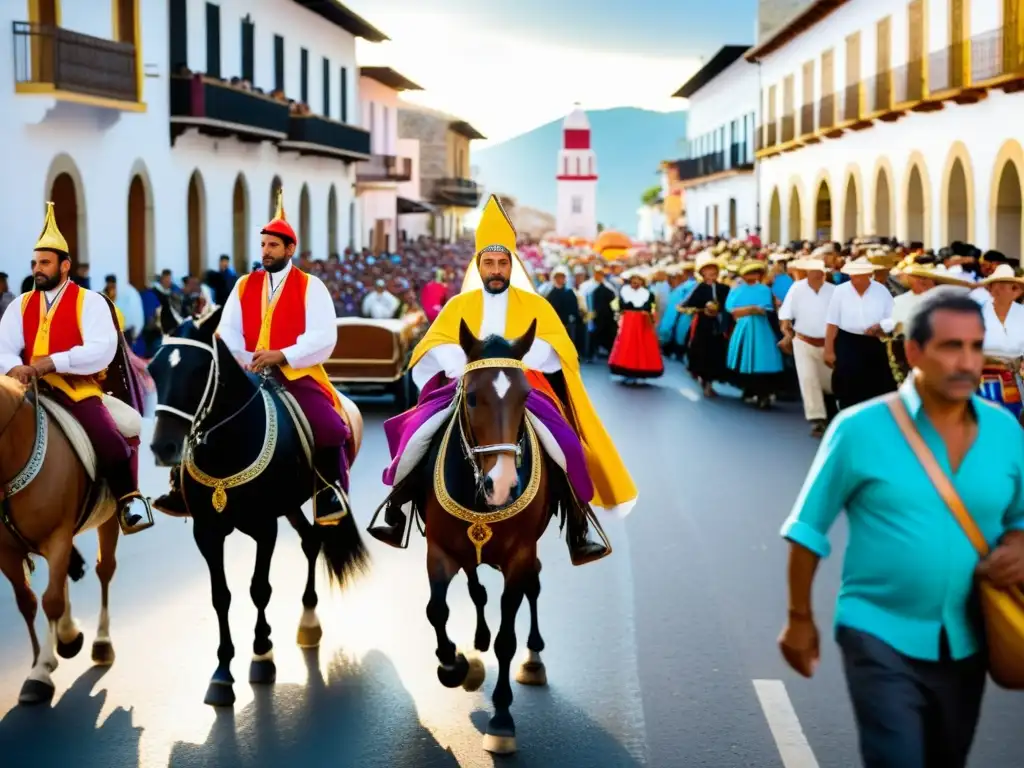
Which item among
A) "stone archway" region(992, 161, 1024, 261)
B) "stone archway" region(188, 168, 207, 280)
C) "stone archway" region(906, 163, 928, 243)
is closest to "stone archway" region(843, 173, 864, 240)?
"stone archway" region(906, 163, 928, 243)

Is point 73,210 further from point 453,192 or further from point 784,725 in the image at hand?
point 453,192

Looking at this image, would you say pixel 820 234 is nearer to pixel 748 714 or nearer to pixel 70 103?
pixel 70 103

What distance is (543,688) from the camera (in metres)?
7.70

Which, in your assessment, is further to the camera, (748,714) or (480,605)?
(480,605)

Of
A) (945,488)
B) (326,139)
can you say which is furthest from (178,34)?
(945,488)

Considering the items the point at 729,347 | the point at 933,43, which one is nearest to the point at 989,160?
the point at 933,43

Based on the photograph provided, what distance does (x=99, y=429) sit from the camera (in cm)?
825

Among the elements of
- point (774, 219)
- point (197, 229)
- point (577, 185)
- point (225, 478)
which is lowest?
point (225, 478)

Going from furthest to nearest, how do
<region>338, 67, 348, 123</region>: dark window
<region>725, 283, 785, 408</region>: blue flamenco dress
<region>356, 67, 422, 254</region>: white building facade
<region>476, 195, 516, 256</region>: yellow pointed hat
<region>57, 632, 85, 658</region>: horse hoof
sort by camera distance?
<region>356, 67, 422, 254</region>: white building facade → <region>338, 67, 348, 123</region>: dark window → <region>725, 283, 785, 408</region>: blue flamenco dress → <region>476, 195, 516, 256</region>: yellow pointed hat → <region>57, 632, 85, 658</region>: horse hoof

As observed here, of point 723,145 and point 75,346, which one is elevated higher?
point 723,145

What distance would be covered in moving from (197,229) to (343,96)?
52.5 ft

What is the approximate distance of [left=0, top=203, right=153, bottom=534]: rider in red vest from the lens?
27.0ft

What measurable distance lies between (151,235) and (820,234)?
22.3m

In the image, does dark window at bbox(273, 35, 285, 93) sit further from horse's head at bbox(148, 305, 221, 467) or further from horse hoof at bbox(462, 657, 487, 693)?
horse hoof at bbox(462, 657, 487, 693)
